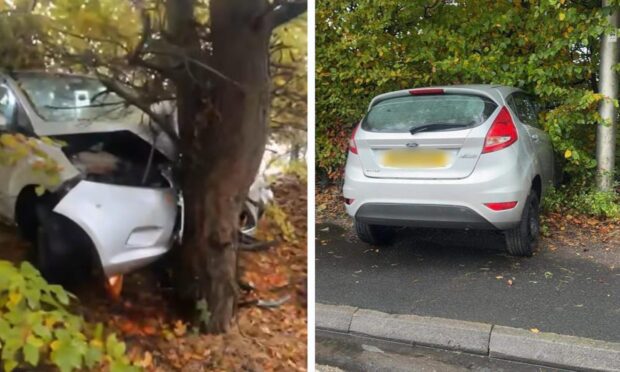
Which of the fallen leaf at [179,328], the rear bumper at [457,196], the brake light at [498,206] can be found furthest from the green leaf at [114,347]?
the brake light at [498,206]

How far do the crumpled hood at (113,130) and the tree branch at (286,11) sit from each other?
0.37 meters

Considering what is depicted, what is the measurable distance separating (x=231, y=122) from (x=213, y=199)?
19cm

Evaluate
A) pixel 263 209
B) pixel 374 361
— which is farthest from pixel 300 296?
pixel 374 361

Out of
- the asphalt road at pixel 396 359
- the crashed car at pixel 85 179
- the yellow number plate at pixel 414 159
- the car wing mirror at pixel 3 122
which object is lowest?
the asphalt road at pixel 396 359

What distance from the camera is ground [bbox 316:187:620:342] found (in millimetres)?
4137

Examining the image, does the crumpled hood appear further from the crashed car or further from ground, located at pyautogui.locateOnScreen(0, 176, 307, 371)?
ground, located at pyautogui.locateOnScreen(0, 176, 307, 371)

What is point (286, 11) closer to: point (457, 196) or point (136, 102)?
point (136, 102)

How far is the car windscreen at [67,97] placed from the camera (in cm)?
128

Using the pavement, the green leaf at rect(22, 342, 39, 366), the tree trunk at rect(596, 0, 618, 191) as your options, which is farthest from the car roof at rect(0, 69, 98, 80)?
the tree trunk at rect(596, 0, 618, 191)

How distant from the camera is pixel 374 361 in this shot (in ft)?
12.2

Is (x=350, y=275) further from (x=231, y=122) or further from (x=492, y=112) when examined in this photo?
(x=231, y=122)

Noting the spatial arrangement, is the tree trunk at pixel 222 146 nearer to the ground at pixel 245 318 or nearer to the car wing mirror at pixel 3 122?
the ground at pixel 245 318

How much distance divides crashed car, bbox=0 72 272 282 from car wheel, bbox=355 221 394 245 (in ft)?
13.5

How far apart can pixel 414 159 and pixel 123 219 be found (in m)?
3.65
